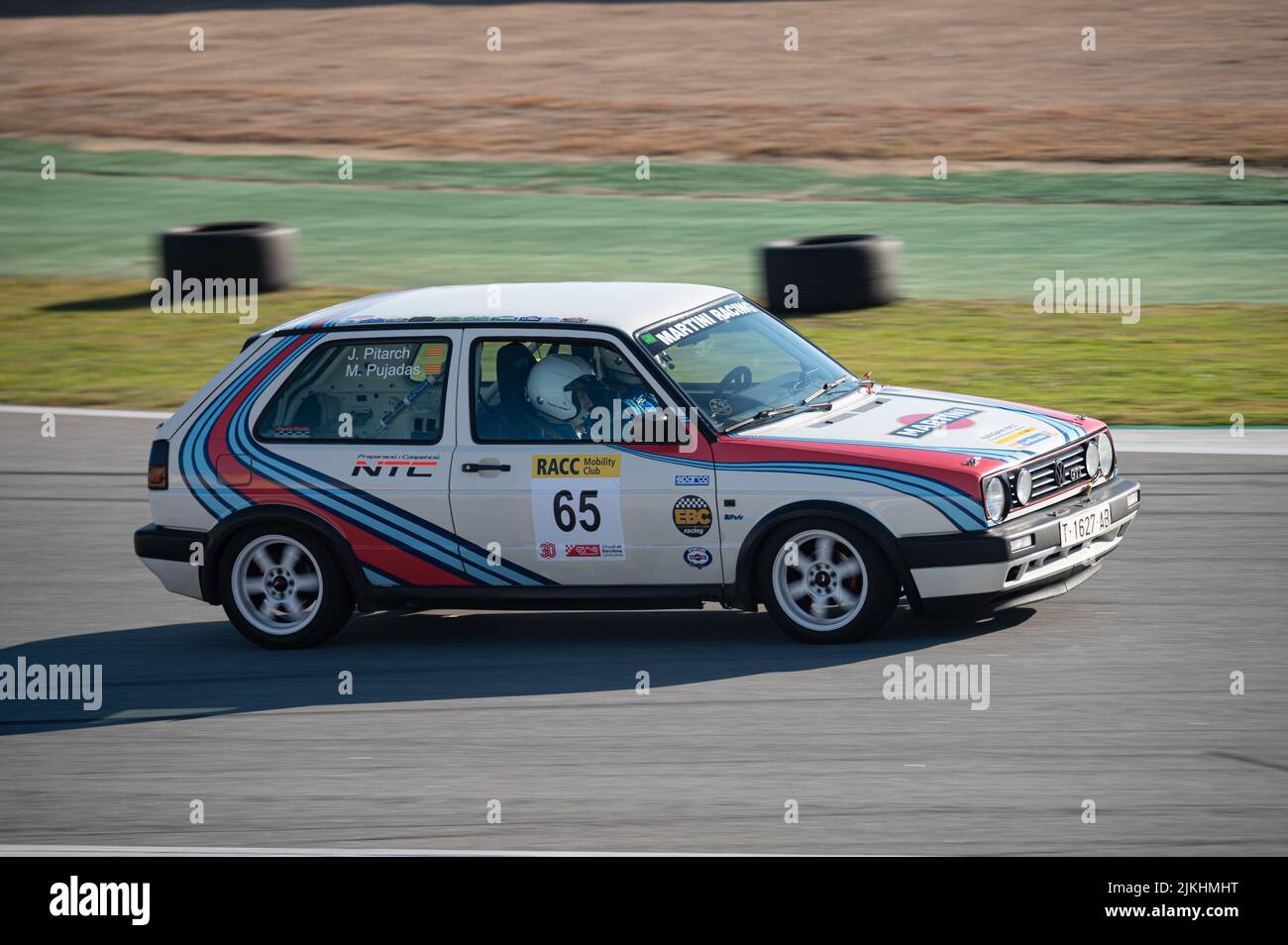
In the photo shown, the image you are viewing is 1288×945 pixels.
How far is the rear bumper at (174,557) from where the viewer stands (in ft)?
29.8

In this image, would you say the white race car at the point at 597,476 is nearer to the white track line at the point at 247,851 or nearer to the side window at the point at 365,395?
the side window at the point at 365,395

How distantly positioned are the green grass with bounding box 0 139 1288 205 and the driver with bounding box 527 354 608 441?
1433cm

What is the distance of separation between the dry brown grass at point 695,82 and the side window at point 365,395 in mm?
16788

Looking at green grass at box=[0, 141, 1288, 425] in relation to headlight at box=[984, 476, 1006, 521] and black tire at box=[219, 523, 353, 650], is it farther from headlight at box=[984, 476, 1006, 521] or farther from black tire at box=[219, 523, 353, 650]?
black tire at box=[219, 523, 353, 650]

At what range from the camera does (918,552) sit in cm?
807

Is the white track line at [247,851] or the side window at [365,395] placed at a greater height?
the side window at [365,395]

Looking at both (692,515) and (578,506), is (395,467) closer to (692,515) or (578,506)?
(578,506)

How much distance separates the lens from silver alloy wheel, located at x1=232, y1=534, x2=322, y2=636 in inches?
355

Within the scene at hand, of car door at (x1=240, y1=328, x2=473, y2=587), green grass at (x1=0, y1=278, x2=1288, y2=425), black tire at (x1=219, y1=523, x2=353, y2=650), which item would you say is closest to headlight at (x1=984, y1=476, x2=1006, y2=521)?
car door at (x1=240, y1=328, x2=473, y2=587)

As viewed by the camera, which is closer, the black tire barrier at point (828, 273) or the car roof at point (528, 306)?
the car roof at point (528, 306)

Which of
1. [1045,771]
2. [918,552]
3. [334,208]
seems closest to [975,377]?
[918,552]

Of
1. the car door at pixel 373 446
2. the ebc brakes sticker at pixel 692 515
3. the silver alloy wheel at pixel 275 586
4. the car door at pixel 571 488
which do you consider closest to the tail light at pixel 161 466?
the car door at pixel 373 446

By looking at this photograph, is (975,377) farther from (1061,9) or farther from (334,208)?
(1061,9)

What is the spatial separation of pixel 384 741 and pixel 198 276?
12.1 metres
